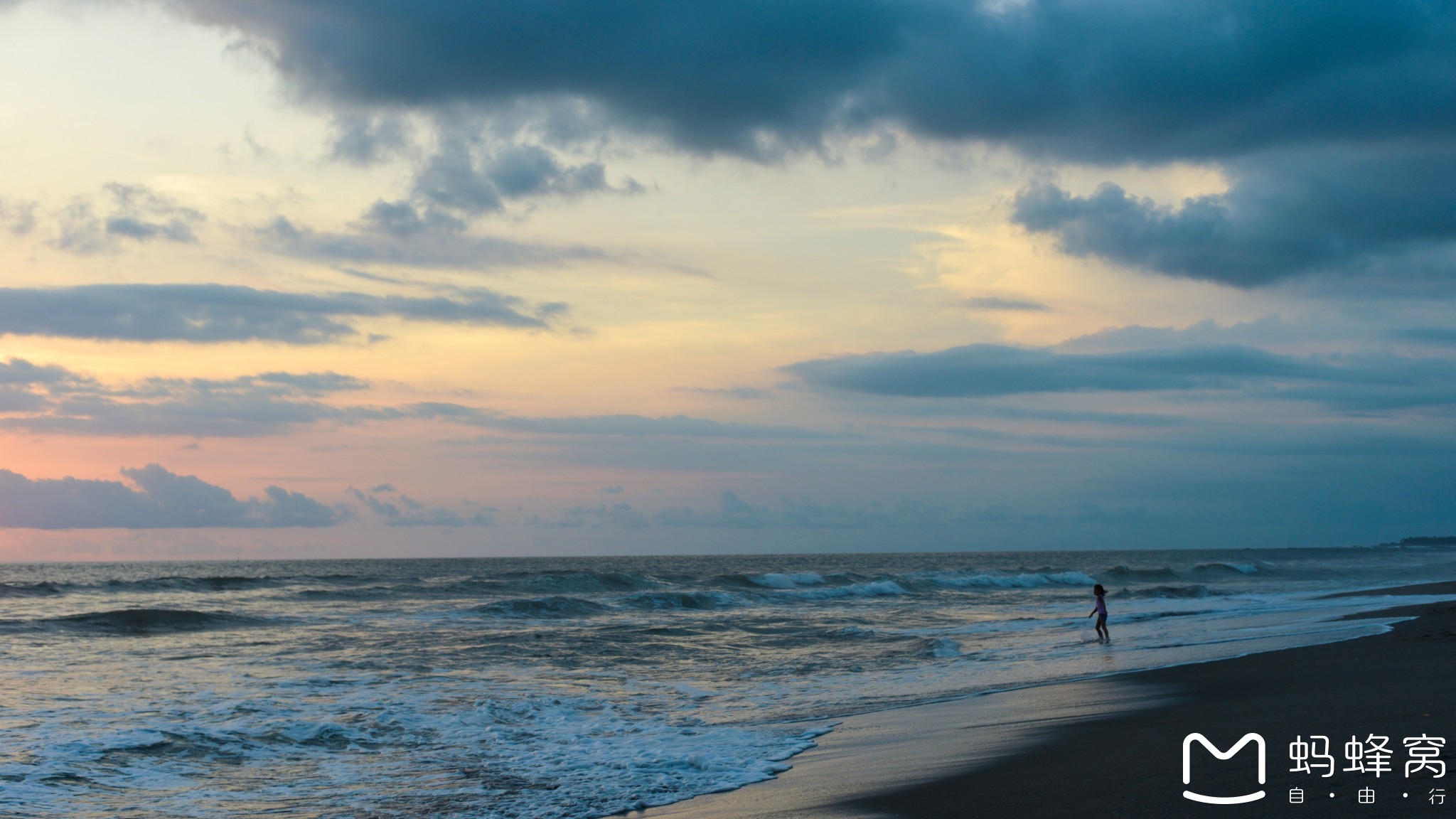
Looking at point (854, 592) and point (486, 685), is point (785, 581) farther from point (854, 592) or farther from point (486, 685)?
point (486, 685)

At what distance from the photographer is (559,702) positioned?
Result: 1416cm

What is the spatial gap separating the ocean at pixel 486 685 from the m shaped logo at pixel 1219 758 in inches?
148

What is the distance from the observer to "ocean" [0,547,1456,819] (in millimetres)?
9359

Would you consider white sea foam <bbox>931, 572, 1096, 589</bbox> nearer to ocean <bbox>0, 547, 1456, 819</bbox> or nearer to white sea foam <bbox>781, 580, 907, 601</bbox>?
white sea foam <bbox>781, 580, 907, 601</bbox>

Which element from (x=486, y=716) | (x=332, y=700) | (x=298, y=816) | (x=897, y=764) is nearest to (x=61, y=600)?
(x=332, y=700)

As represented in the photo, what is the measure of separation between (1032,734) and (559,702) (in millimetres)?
6840

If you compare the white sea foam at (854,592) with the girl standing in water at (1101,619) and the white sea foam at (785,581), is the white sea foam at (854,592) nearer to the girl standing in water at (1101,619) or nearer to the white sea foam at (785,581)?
the white sea foam at (785,581)

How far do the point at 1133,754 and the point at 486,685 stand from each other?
34.3ft

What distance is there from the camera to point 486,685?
15781mm

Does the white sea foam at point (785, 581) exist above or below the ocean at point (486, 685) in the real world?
below

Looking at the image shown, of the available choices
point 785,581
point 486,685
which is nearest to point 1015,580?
point 785,581

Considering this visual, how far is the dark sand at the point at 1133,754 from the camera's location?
6.67 metres

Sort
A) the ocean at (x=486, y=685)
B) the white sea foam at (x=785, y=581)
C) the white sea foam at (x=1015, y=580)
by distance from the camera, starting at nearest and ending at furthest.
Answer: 1. the ocean at (x=486, y=685)
2. the white sea foam at (x=785, y=581)
3. the white sea foam at (x=1015, y=580)

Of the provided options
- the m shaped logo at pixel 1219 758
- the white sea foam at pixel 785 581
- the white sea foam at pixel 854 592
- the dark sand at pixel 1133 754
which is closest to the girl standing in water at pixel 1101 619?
the dark sand at pixel 1133 754
